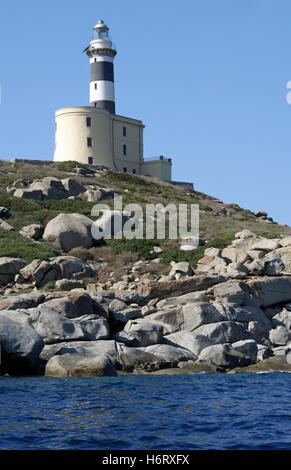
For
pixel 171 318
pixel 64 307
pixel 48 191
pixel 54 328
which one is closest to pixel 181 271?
pixel 171 318

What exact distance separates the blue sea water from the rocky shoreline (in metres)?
1.04

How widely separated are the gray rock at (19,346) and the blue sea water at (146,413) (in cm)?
59

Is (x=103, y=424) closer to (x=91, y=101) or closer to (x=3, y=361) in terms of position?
(x=3, y=361)

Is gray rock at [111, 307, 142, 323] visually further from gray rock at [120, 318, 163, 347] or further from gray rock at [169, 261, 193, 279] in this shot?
gray rock at [169, 261, 193, 279]

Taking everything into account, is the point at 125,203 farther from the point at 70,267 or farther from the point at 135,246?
the point at 70,267

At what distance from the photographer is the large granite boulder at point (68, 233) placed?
3056 cm

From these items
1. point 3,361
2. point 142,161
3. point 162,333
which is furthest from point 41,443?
point 142,161

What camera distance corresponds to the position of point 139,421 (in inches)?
450

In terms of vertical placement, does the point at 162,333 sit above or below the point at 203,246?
below

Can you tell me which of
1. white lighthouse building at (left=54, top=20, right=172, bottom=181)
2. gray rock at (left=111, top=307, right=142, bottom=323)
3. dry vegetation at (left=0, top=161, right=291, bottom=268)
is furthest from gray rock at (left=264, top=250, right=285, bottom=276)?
white lighthouse building at (left=54, top=20, right=172, bottom=181)

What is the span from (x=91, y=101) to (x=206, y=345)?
44.5m

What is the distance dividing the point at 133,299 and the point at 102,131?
1424 inches

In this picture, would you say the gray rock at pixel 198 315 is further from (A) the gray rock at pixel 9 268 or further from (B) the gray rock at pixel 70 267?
(A) the gray rock at pixel 9 268

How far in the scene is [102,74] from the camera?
5959 cm
